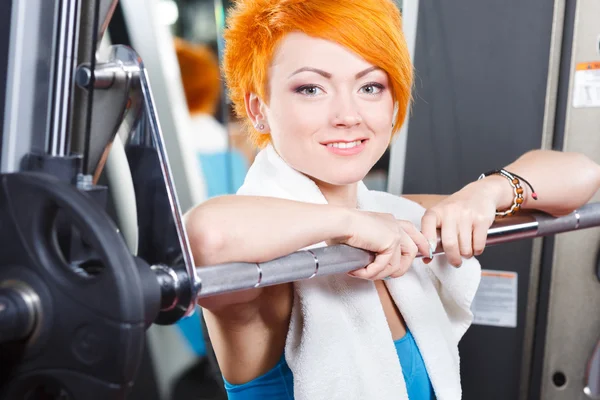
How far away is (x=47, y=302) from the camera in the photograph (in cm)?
71

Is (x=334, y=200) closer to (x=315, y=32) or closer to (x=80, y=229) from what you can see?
(x=315, y=32)

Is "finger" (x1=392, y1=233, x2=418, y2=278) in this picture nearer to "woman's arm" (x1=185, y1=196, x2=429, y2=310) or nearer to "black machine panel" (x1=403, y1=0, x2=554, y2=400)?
"woman's arm" (x1=185, y1=196, x2=429, y2=310)

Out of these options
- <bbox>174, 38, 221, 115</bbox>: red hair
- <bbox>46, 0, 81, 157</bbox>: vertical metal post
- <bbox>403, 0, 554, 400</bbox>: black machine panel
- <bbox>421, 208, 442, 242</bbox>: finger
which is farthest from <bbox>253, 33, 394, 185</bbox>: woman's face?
<bbox>174, 38, 221, 115</bbox>: red hair

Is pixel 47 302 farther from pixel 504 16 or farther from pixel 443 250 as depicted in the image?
pixel 504 16

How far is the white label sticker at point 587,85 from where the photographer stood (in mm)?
1867

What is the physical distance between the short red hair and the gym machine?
442mm

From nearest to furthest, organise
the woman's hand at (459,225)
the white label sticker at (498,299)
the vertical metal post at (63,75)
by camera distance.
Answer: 1. the vertical metal post at (63,75)
2. the woman's hand at (459,225)
3. the white label sticker at (498,299)

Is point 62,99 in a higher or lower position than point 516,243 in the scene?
higher

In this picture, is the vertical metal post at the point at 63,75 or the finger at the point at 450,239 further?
the finger at the point at 450,239

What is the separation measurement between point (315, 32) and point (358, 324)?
0.48 metres

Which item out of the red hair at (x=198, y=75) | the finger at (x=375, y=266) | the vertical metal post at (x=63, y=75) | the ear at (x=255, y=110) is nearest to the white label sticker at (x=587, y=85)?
the ear at (x=255, y=110)

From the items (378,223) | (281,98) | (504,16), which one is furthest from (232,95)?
(504,16)

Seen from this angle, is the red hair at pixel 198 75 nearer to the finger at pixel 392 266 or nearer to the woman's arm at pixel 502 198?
the woman's arm at pixel 502 198

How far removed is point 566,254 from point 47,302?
1.54 m
